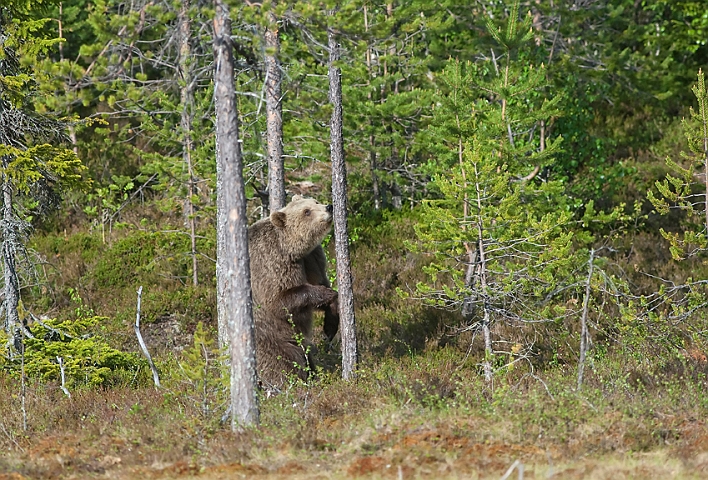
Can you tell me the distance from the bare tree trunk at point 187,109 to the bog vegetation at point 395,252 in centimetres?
11

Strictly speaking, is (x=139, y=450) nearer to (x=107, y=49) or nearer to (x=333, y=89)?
(x=107, y=49)

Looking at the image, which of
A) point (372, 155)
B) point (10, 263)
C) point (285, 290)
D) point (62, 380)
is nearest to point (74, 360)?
point (62, 380)

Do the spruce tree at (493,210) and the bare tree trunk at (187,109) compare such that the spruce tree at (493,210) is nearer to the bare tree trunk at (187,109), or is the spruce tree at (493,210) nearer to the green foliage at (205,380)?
the green foliage at (205,380)

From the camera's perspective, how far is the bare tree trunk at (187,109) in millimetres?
9195

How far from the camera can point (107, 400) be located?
12023 mm

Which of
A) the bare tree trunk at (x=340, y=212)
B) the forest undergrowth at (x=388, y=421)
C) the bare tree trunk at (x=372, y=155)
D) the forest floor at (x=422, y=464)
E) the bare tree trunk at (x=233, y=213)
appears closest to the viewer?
the forest floor at (x=422, y=464)

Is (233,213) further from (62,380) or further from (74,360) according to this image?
(74,360)

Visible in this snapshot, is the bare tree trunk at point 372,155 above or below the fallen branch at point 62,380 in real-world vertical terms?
above

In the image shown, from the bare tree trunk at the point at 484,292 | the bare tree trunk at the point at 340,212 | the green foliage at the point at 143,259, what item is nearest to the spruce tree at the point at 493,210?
the bare tree trunk at the point at 484,292

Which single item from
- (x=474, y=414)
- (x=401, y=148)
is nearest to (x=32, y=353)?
(x=474, y=414)

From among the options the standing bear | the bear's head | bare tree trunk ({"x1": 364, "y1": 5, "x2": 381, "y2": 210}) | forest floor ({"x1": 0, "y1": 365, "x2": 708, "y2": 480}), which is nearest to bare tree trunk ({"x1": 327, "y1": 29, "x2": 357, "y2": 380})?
the standing bear

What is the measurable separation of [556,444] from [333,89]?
5414 mm

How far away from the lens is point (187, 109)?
13672 mm

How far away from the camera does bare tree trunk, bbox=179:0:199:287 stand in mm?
9195
